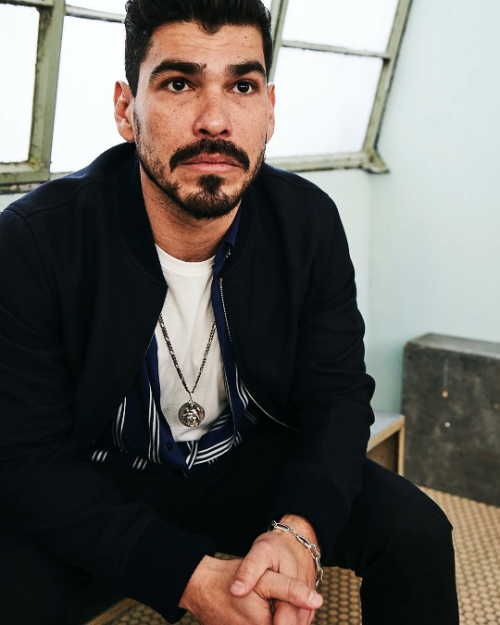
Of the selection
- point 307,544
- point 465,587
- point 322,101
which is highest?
point 322,101

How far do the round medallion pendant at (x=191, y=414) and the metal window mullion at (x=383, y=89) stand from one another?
6.52 feet

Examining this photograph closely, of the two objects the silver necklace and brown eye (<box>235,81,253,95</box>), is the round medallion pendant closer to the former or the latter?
the silver necklace

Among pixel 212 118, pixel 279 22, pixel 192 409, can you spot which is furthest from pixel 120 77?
pixel 192 409

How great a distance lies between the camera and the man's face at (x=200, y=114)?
55.6 inches

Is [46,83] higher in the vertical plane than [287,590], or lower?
higher

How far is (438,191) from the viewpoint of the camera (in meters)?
3.05

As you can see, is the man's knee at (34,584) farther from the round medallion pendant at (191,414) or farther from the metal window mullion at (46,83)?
the metal window mullion at (46,83)

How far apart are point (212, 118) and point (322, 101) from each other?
1.89 m

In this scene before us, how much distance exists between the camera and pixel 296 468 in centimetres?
144

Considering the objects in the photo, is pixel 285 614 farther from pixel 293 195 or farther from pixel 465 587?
pixel 465 587

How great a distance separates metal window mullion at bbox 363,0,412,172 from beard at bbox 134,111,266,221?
75.1 inches

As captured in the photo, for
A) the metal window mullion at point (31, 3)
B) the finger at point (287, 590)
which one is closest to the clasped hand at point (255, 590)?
the finger at point (287, 590)

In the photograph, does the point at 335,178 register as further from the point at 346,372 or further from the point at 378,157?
the point at 346,372

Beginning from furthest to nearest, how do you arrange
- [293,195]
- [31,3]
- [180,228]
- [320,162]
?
[320,162]
[31,3]
[293,195]
[180,228]
